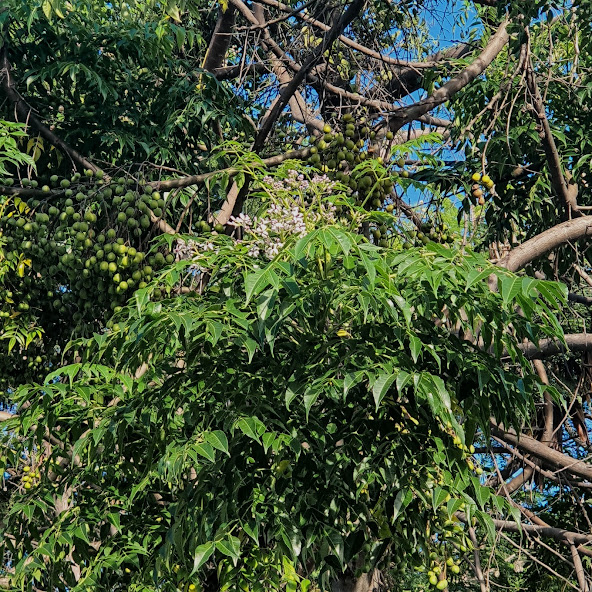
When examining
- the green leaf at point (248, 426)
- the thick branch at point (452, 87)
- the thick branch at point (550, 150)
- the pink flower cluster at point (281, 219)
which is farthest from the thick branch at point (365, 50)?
the green leaf at point (248, 426)

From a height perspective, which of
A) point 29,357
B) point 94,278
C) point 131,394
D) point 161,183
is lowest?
point 131,394

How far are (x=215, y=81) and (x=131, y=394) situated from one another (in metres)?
1.81

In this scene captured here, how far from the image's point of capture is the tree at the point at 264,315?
2195mm

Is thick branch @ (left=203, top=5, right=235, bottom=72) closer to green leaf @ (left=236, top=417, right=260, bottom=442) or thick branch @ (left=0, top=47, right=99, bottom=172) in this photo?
thick branch @ (left=0, top=47, right=99, bottom=172)

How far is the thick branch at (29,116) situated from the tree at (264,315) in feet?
0.08

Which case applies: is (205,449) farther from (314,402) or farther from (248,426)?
(314,402)

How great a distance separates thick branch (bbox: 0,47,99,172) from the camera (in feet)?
12.6

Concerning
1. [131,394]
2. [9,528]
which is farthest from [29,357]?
[131,394]

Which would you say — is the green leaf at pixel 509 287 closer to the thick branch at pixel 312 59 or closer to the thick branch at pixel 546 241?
the thick branch at pixel 546 241

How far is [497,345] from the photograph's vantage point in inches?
89.2

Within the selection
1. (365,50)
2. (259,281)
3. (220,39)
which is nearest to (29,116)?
(220,39)

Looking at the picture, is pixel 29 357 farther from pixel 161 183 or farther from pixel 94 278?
pixel 161 183

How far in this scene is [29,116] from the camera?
12.7 feet

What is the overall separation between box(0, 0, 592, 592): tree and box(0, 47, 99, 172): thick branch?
0.02 metres
